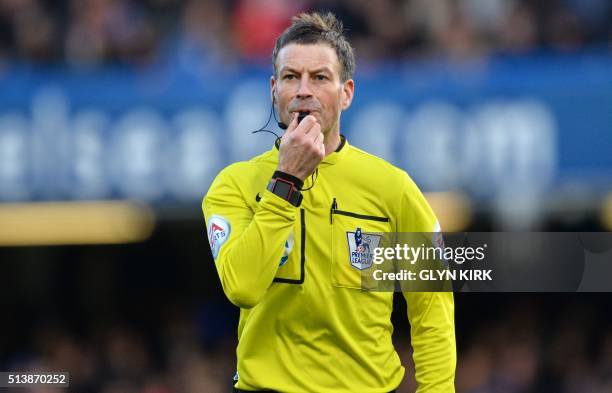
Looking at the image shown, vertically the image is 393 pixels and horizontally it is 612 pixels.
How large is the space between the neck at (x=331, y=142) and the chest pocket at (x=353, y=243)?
24 cm

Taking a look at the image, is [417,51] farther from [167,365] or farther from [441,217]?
[167,365]

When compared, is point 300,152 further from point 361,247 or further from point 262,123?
point 262,123

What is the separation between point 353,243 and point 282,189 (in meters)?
0.41

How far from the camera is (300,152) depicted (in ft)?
13.1

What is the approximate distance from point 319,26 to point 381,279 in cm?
94

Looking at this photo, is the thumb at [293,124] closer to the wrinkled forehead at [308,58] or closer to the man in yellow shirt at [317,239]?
the man in yellow shirt at [317,239]

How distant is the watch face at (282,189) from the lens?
3.96 m

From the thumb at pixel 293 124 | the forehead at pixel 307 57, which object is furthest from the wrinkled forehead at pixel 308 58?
the thumb at pixel 293 124

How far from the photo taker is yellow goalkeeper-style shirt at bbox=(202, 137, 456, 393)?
4.12m

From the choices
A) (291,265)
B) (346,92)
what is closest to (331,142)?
(346,92)

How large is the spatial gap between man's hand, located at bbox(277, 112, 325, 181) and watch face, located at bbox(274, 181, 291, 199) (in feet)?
0.15

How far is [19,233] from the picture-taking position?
40.1 ft

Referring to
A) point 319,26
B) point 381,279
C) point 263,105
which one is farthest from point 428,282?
point 263,105

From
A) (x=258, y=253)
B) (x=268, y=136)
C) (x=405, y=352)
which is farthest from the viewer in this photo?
(x=405, y=352)
